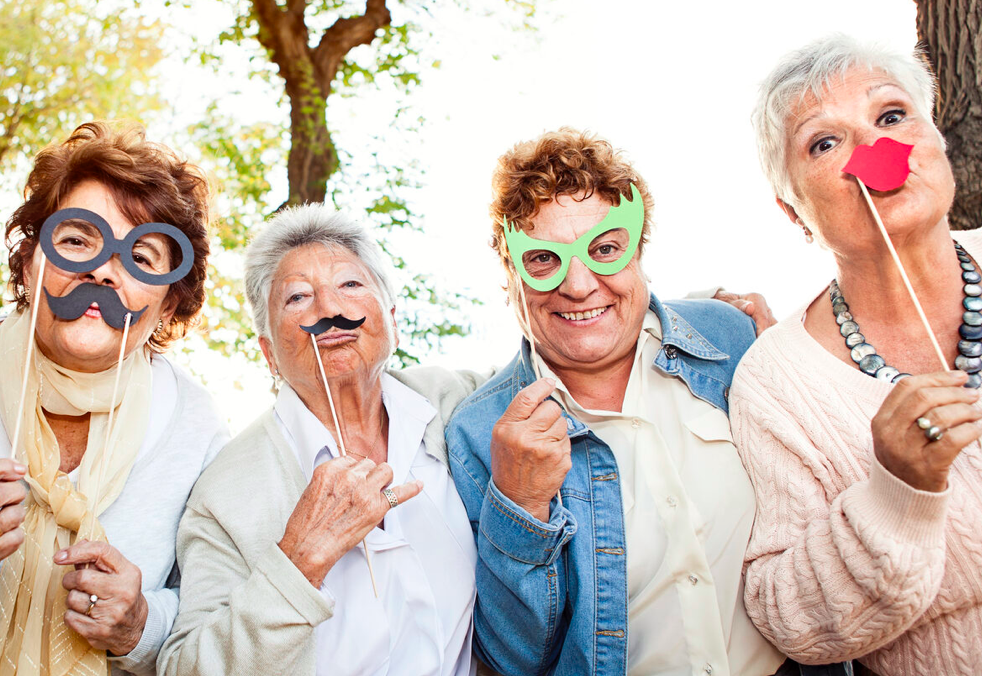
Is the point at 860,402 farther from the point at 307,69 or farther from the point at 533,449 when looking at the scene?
the point at 307,69

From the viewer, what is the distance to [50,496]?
6.84 feet

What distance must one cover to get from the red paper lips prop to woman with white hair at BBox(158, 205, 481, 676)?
1279mm

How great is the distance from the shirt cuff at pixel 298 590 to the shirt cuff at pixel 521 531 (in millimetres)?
452

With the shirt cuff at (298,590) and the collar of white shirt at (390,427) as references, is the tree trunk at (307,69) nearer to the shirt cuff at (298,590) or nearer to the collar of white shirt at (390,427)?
the collar of white shirt at (390,427)

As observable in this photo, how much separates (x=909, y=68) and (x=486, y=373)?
1.70 metres

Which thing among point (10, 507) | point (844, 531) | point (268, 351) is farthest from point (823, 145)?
point (10, 507)

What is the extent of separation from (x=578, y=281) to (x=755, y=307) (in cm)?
79

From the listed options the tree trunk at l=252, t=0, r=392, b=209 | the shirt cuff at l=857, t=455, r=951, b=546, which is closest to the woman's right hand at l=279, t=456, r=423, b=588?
the shirt cuff at l=857, t=455, r=951, b=546

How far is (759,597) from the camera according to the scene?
1972mm

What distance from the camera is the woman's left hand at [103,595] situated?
74.0 inches

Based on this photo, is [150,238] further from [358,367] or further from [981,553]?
[981,553]

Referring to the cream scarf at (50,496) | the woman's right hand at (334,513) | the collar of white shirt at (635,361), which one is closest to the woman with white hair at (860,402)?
the collar of white shirt at (635,361)

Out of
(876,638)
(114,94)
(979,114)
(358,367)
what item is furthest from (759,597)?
(114,94)

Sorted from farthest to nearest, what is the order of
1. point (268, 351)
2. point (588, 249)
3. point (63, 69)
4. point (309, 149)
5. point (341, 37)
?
1. point (63, 69)
2. point (341, 37)
3. point (309, 149)
4. point (268, 351)
5. point (588, 249)
